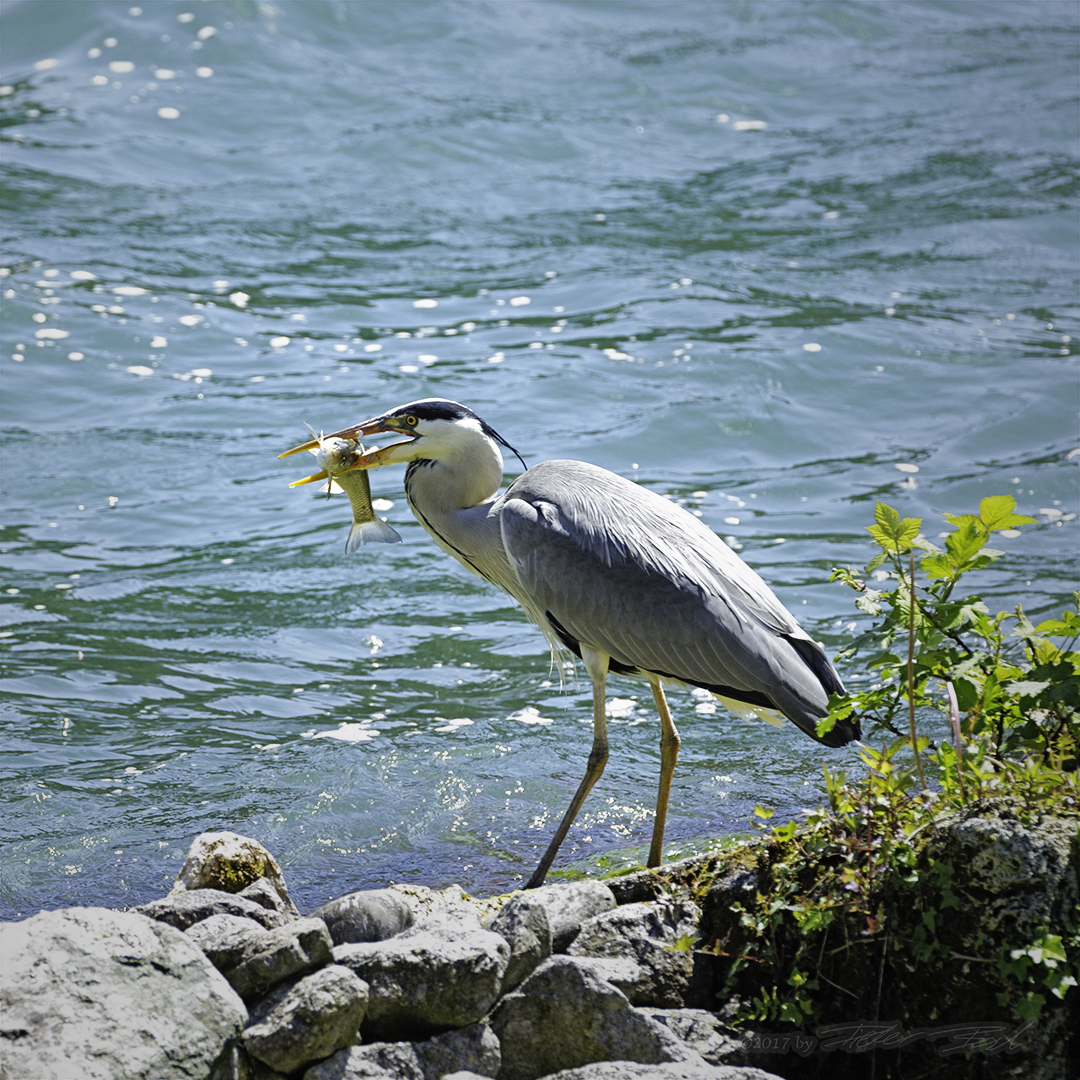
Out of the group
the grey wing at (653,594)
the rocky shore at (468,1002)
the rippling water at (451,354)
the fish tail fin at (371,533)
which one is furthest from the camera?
the rippling water at (451,354)

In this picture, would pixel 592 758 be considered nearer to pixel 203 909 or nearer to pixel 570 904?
pixel 570 904

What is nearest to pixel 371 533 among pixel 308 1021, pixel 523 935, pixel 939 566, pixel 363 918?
pixel 363 918

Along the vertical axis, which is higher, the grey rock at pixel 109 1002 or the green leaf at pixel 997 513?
the green leaf at pixel 997 513

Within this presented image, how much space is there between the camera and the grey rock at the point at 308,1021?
2490 millimetres

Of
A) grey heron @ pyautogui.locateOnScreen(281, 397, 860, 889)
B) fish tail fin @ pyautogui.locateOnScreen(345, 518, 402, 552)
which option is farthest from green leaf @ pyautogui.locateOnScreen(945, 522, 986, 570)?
fish tail fin @ pyautogui.locateOnScreen(345, 518, 402, 552)

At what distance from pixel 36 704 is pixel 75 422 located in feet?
13.7

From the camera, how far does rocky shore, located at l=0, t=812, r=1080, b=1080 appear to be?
2391 mm

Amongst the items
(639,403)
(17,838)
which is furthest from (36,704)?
(639,403)

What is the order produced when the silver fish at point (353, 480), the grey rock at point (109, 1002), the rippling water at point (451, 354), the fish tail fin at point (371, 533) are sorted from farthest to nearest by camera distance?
the rippling water at point (451, 354) → the fish tail fin at point (371, 533) → the silver fish at point (353, 480) → the grey rock at point (109, 1002)

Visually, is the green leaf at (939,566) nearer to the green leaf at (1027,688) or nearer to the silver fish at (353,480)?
the green leaf at (1027,688)

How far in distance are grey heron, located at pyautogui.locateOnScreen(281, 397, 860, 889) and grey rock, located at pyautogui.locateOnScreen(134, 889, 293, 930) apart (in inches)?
44.4

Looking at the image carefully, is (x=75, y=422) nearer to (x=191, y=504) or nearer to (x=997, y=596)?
(x=191, y=504)

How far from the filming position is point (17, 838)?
446 cm

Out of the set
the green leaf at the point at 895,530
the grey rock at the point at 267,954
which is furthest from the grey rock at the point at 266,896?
the green leaf at the point at 895,530
